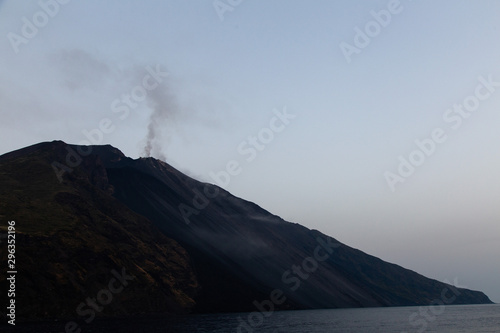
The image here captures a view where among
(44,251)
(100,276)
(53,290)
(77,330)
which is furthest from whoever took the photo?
(100,276)

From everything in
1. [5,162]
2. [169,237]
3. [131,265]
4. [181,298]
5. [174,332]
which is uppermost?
[5,162]

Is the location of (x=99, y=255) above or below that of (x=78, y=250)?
below

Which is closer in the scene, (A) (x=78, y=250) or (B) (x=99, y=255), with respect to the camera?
(A) (x=78, y=250)

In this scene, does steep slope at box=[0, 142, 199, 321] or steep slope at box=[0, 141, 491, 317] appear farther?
steep slope at box=[0, 141, 491, 317]

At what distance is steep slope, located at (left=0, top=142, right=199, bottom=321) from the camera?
109312mm

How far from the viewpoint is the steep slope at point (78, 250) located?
109 meters

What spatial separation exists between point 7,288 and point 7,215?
38513mm

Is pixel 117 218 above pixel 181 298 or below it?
above

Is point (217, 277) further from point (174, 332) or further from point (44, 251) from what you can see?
point (174, 332)

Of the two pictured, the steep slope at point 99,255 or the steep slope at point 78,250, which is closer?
the steep slope at point 78,250

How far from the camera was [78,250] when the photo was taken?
12888 centimetres

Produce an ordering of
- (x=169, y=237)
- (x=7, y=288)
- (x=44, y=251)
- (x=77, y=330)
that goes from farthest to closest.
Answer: (x=169, y=237), (x=44, y=251), (x=7, y=288), (x=77, y=330)

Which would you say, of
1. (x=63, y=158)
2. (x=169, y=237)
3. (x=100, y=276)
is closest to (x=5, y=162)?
(x=63, y=158)

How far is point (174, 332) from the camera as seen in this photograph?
259 feet
